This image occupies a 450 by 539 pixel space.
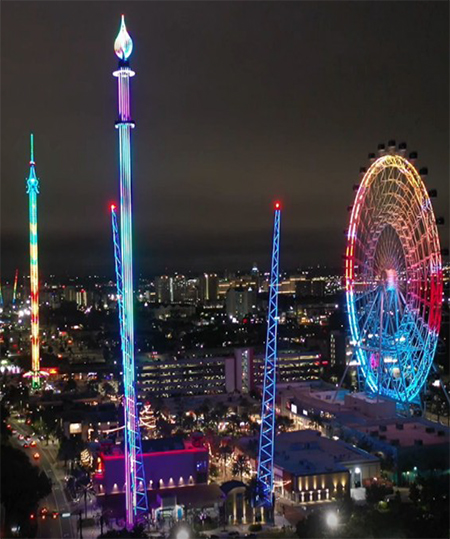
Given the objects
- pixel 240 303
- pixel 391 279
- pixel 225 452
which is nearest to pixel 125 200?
pixel 225 452

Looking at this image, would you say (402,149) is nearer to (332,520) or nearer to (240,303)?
(332,520)

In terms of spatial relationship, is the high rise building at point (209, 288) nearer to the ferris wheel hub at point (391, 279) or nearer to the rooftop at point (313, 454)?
the ferris wheel hub at point (391, 279)

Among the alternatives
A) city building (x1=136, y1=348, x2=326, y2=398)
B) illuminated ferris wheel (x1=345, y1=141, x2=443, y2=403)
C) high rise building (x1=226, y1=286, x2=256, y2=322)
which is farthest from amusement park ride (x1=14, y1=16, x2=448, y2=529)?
high rise building (x1=226, y1=286, x2=256, y2=322)

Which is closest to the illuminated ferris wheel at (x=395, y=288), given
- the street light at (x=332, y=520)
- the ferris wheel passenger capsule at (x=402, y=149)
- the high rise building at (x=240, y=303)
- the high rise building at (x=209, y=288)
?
the ferris wheel passenger capsule at (x=402, y=149)

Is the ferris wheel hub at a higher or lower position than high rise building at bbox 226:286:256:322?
higher

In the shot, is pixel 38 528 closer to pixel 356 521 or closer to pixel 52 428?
→ pixel 356 521

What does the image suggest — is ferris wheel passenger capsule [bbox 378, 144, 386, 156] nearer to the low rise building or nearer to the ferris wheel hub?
the ferris wheel hub
